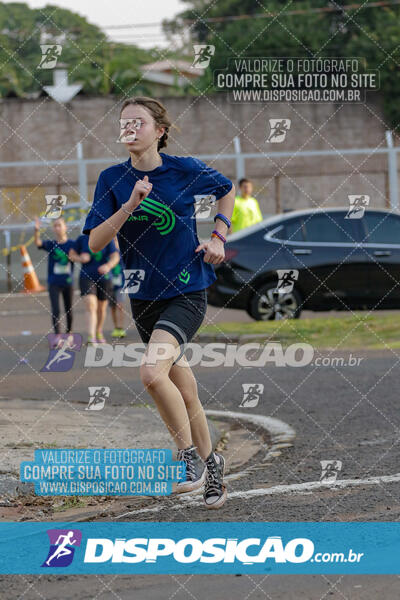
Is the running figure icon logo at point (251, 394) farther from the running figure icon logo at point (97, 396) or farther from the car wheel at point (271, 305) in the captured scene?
the car wheel at point (271, 305)

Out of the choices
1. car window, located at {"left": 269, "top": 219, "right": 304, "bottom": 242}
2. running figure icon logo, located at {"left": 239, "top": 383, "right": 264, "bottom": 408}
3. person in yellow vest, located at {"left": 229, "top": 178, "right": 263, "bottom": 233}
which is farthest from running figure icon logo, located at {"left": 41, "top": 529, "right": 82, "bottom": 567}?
person in yellow vest, located at {"left": 229, "top": 178, "right": 263, "bottom": 233}

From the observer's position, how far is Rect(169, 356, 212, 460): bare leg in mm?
6164

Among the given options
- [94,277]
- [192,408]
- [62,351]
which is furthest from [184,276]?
[94,277]

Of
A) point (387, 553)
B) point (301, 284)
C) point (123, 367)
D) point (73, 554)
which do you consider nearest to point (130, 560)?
point (73, 554)

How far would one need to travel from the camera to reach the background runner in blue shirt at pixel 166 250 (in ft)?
19.5

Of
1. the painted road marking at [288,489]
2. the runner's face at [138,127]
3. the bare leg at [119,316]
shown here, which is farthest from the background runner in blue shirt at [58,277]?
the runner's face at [138,127]

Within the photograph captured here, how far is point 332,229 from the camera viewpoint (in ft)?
52.1

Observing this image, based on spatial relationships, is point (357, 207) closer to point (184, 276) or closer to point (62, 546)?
point (184, 276)

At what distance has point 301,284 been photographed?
615 inches

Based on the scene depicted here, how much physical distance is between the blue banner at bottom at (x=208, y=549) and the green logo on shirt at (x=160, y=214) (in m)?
1.46

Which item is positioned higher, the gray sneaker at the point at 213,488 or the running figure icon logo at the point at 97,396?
the gray sneaker at the point at 213,488

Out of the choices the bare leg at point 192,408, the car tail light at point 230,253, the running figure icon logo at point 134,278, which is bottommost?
the bare leg at point 192,408

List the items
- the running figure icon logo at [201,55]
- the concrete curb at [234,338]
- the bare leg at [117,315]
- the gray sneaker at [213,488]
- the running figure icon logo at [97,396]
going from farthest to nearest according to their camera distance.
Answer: the bare leg at [117,315] < the concrete curb at [234,338] < the running figure icon logo at [201,55] < the running figure icon logo at [97,396] < the gray sneaker at [213,488]

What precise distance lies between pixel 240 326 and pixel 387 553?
10271mm
